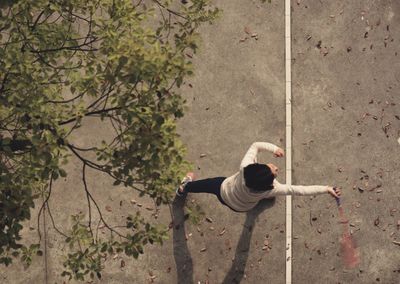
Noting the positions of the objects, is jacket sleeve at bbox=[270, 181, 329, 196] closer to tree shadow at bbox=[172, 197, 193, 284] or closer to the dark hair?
the dark hair

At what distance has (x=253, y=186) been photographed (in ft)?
23.6

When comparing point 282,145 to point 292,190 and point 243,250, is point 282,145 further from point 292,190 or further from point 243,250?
point 292,190

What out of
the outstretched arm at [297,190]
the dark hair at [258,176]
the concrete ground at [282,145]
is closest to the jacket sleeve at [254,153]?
the dark hair at [258,176]

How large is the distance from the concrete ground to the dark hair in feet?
7.43

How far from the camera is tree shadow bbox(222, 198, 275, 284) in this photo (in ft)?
30.2

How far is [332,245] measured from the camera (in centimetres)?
930

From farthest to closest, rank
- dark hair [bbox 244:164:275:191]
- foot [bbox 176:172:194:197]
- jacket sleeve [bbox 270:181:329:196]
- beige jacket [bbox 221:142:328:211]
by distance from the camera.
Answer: foot [bbox 176:172:194:197]
jacket sleeve [bbox 270:181:329:196]
beige jacket [bbox 221:142:328:211]
dark hair [bbox 244:164:275:191]

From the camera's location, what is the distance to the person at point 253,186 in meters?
7.13

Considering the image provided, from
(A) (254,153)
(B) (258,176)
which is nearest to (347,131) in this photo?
(A) (254,153)

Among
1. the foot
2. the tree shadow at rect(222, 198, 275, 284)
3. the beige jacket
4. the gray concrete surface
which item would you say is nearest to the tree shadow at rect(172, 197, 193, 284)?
the foot

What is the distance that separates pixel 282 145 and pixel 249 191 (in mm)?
2413

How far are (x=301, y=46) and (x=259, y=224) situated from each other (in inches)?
125

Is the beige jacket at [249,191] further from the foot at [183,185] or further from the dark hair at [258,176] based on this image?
the foot at [183,185]

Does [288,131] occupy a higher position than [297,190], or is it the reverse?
[288,131]
